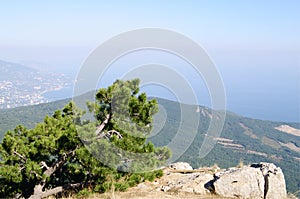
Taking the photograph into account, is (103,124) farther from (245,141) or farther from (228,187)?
(245,141)

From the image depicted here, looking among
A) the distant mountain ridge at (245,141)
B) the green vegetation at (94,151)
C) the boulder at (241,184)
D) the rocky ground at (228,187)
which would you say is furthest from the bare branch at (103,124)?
the distant mountain ridge at (245,141)

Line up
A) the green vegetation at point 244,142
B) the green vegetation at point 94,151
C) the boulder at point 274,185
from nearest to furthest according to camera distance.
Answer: the boulder at point 274,185 → the green vegetation at point 94,151 → the green vegetation at point 244,142

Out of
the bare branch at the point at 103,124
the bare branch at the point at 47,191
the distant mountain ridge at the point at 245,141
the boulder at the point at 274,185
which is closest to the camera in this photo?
the boulder at the point at 274,185

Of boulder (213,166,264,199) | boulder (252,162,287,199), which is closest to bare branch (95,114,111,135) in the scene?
boulder (213,166,264,199)

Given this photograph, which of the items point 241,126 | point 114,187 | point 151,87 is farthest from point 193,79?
point 241,126

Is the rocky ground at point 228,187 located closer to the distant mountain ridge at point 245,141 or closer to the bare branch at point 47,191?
the bare branch at point 47,191

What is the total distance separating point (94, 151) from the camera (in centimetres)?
1139

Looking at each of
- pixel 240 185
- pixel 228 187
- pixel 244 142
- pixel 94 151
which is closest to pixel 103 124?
pixel 94 151

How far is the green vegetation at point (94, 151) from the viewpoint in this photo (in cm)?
1160

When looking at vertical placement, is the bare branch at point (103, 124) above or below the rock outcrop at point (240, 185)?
above

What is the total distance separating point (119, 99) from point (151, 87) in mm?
1332

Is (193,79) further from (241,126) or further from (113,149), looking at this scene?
(241,126)

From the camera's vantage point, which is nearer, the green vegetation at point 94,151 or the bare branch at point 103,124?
the green vegetation at point 94,151

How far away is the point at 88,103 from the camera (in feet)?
43.6
